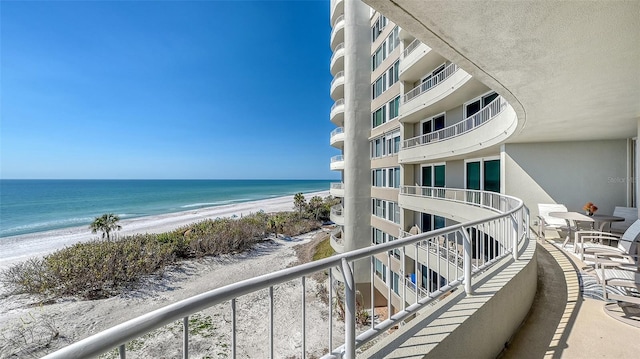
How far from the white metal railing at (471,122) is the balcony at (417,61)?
3.49m

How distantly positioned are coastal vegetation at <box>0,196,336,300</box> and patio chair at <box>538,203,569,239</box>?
68.3ft

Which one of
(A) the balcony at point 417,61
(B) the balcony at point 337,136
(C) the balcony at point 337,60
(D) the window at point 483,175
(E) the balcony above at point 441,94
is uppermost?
(C) the balcony at point 337,60

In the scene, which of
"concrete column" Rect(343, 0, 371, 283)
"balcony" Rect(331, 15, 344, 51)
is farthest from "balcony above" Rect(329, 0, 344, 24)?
"concrete column" Rect(343, 0, 371, 283)

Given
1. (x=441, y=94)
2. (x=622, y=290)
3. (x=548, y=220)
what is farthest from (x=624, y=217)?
(x=441, y=94)

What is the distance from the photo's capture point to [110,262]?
652 inches

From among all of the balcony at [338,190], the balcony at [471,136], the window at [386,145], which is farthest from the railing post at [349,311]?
the balcony at [338,190]

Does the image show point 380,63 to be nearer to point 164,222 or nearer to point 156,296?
point 156,296

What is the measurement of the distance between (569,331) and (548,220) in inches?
300

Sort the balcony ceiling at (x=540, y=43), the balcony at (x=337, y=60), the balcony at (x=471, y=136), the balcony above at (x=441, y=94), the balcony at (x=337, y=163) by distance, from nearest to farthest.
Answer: the balcony ceiling at (x=540, y=43)
the balcony at (x=471, y=136)
the balcony above at (x=441, y=94)
the balcony at (x=337, y=60)
the balcony at (x=337, y=163)

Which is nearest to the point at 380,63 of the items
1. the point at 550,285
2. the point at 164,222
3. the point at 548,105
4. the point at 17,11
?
the point at 548,105

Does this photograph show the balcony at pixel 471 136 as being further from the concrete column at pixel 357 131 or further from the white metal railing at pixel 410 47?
the white metal railing at pixel 410 47

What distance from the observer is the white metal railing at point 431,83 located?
12080 mm

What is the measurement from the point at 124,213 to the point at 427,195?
174ft

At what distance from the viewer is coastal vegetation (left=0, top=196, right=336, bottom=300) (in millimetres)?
15125
